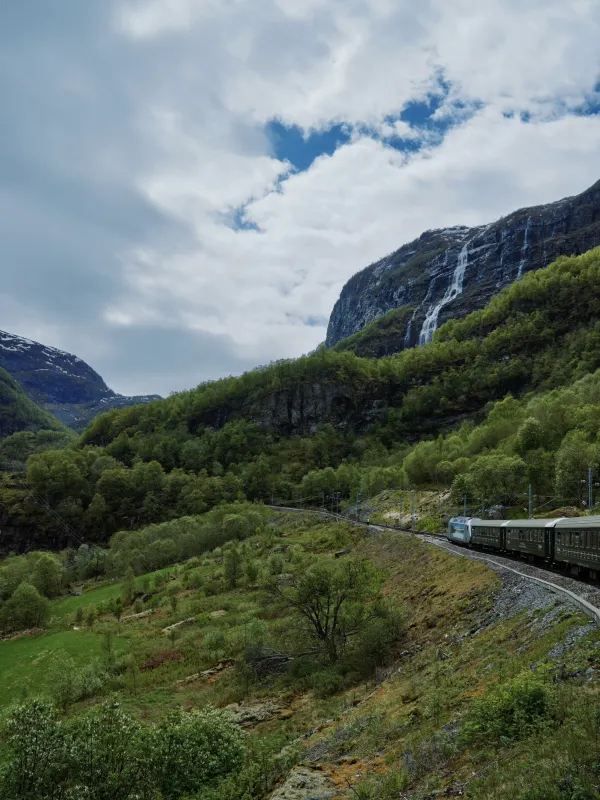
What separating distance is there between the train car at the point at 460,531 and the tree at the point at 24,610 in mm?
50410

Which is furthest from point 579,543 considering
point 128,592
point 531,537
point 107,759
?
point 128,592

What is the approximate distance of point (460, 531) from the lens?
5831 cm

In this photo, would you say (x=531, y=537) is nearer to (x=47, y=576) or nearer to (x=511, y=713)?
(x=511, y=713)

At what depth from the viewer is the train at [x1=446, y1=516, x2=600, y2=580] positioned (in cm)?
2814

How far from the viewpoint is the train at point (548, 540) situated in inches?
1108

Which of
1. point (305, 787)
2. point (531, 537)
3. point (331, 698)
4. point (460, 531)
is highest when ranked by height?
point (531, 537)

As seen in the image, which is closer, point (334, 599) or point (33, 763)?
point (33, 763)

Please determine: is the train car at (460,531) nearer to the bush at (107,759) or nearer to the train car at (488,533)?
the train car at (488,533)

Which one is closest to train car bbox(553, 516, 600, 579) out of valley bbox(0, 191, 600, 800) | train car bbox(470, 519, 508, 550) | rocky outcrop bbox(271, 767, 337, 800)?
valley bbox(0, 191, 600, 800)

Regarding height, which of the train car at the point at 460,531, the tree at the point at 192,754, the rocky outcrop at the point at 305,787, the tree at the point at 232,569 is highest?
the train car at the point at 460,531

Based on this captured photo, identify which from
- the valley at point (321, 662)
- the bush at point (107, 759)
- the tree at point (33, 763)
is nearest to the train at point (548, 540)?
the valley at point (321, 662)

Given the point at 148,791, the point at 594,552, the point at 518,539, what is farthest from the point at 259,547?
the point at 148,791

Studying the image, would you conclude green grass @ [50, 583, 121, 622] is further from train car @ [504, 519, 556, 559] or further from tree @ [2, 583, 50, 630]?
train car @ [504, 519, 556, 559]

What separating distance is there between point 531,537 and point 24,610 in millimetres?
60308
